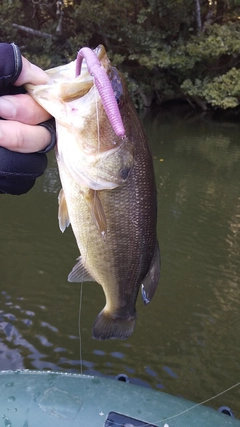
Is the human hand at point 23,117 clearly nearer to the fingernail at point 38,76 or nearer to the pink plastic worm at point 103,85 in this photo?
the fingernail at point 38,76

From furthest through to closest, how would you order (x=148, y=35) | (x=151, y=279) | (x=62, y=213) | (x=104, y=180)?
(x=148, y=35), (x=151, y=279), (x=62, y=213), (x=104, y=180)

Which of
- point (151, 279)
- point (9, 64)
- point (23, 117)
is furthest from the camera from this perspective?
point (151, 279)

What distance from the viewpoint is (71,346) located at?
4.11 m

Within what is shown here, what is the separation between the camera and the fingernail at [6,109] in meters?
1.44

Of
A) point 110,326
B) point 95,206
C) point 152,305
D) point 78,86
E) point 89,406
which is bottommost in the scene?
point 152,305

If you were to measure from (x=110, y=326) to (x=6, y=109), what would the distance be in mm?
1136

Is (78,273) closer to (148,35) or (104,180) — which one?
(104,180)

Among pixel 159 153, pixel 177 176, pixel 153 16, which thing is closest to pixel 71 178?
pixel 177 176

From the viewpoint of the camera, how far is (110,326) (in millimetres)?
2061

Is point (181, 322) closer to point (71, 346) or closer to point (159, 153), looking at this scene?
point (71, 346)

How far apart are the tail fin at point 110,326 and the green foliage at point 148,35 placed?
15.8 m

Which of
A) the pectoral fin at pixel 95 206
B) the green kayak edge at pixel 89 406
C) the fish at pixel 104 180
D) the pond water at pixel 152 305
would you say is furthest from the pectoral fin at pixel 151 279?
A: the pond water at pixel 152 305

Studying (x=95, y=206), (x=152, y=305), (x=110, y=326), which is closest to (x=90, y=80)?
(x=95, y=206)

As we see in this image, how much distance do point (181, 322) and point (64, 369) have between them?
1.36 m
